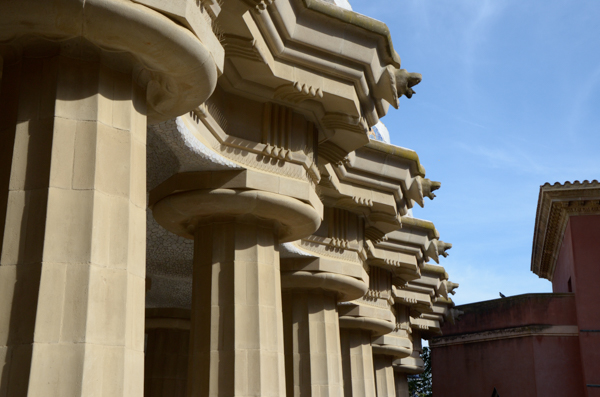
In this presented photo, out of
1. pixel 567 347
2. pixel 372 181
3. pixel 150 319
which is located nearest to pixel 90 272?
pixel 372 181

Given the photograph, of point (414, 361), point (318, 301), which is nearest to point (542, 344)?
point (414, 361)

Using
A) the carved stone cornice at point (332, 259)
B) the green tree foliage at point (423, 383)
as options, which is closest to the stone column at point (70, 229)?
the carved stone cornice at point (332, 259)

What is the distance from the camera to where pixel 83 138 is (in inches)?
262

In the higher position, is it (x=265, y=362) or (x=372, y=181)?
(x=372, y=181)

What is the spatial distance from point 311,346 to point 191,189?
6.39 meters

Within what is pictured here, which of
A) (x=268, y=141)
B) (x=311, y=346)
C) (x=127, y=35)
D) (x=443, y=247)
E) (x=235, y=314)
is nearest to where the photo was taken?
(x=127, y=35)

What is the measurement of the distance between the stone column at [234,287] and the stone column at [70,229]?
12.1 ft

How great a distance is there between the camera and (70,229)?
6.39 metres

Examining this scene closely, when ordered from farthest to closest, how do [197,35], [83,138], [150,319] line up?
[150,319]
[197,35]
[83,138]

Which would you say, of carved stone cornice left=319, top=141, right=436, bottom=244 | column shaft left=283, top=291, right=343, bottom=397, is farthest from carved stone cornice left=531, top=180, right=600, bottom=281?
column shaft left=283, top=291, right=343, bottom=397

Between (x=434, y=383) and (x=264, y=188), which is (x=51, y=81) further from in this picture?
(x=434, y=383)

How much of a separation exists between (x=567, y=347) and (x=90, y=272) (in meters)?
31.3

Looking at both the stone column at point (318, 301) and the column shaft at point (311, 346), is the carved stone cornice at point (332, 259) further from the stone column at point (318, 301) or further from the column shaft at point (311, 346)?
the column shaft at point (311, 346)

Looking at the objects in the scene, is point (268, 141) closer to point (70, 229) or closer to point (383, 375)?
point (70, 229)
